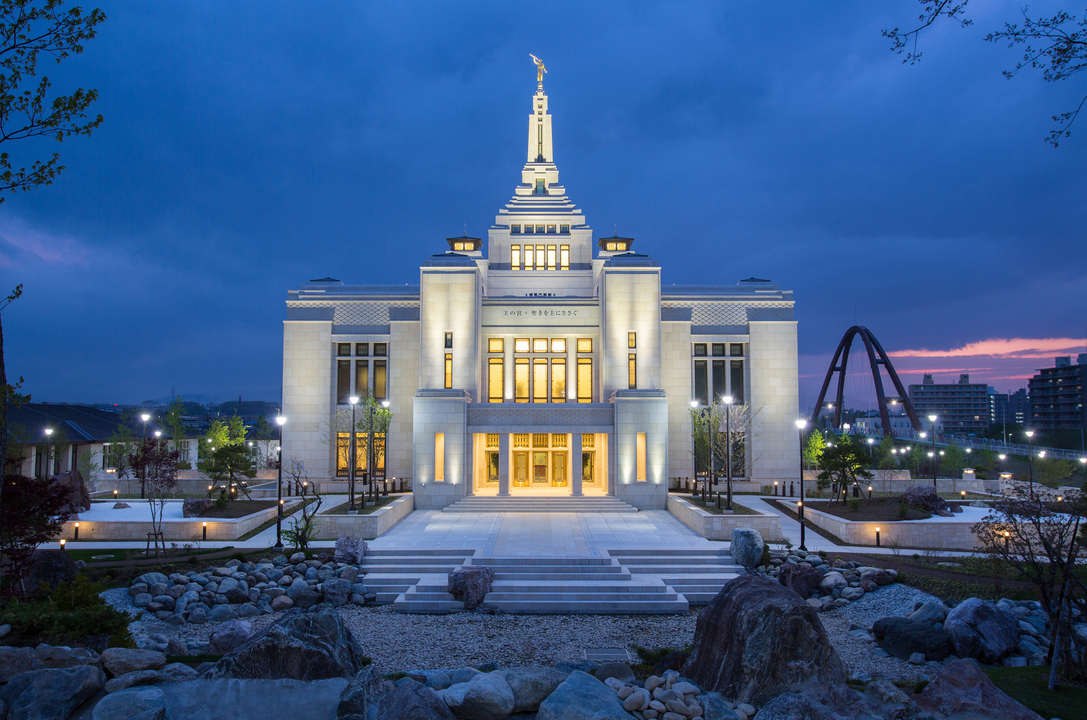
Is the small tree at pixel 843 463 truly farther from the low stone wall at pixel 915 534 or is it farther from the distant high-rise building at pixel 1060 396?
the distant high-rise building at pixel 1060 396

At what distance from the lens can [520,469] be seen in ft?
105

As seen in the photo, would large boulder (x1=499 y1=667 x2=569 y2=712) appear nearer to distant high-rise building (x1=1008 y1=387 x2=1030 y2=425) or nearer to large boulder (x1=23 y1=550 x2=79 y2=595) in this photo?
large boulder (x1=23 y1=550 x2=79 y2=595)

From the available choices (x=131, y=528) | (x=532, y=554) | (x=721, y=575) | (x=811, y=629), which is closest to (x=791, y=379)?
(x=721, y=575)

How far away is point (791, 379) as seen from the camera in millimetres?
36188

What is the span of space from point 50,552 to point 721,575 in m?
18.0

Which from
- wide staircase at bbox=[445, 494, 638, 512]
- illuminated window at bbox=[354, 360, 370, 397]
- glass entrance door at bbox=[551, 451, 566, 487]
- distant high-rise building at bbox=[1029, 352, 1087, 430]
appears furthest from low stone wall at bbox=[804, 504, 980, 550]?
distant high-rise building at bbox=[1029, 352, 1087, 430]

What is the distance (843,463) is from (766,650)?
19.8m

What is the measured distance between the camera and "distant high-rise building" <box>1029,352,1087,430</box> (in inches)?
3533

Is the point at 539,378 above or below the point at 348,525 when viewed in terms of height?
above

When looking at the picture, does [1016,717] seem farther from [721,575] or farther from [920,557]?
[920,557]

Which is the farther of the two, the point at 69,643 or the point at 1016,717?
the point at 69,643

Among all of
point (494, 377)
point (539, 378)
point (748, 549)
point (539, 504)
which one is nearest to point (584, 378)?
point (539, 378)

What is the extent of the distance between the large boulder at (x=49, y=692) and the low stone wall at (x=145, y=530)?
52.5 feet

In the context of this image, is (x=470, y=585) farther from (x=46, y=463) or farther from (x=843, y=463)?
(x=46, y=463)
